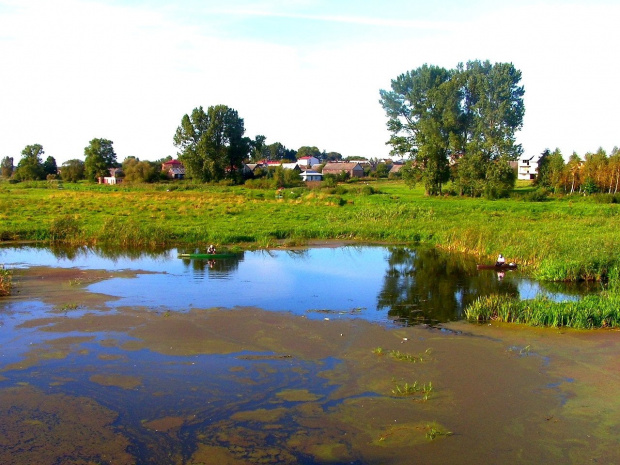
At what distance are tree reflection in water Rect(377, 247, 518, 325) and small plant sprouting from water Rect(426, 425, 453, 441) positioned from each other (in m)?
5.97

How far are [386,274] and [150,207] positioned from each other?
81.1 ft

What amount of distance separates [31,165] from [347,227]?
268 feet

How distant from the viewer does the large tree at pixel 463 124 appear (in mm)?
53094

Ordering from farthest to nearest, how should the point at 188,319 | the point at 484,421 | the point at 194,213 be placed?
the point at 194,213 < the point at 188,319 < the point at 484,421

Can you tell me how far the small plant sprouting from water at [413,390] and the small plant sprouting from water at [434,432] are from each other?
1.07m

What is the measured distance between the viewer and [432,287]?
61.9 ft

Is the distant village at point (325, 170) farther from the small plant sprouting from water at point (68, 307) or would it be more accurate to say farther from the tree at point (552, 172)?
the small plant sprouting from water at point (68, 307)

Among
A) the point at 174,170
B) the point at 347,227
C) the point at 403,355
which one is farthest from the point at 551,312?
the point at 174,170

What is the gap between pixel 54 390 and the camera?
967 centimetres

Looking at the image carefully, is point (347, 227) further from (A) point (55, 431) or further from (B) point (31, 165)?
(B) point (31, 165)

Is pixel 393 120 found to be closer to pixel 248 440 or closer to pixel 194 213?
pixel 194 213

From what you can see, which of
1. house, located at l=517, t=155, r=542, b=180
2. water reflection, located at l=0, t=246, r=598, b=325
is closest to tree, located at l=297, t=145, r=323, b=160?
house, located at l=517, t=155, r=542, b=180

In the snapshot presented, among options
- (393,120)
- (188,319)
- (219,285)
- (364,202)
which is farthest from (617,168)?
(188,319)

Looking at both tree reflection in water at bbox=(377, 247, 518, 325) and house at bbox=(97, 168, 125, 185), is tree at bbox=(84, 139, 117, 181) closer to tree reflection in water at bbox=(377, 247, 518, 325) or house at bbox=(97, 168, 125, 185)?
house at bbox=(97, 168, 125, 185)
